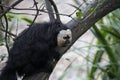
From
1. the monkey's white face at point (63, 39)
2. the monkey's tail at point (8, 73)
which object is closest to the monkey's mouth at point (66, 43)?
the monkey's white face at point (63, 39)

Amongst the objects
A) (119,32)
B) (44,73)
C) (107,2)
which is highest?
(107,2)

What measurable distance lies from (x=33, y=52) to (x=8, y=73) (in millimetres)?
151

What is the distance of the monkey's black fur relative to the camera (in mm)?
1677

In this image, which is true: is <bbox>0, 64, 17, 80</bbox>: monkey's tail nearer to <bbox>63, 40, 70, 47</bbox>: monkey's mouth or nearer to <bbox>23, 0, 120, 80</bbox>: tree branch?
<bbox>23, 0, 120, 80</bbox>: tree branch

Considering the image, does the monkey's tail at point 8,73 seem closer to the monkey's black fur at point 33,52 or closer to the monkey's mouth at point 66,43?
the monkey's black fur at point 33,52

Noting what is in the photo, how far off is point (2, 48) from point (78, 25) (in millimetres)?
679

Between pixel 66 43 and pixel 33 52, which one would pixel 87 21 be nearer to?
pixel 66 43

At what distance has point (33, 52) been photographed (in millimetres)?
1707

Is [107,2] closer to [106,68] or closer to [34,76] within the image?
[34,76]

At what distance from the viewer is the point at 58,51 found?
1762mm

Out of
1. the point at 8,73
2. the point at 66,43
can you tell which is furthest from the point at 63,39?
the point at 8,73

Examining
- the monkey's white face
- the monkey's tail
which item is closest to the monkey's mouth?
the monkey's white face

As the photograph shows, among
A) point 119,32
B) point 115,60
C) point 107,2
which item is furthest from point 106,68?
point 107,2

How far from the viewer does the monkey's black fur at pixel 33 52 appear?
1.68 m
